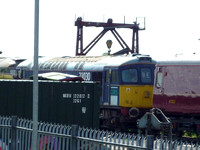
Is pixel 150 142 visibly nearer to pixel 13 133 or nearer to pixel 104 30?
pixel 13 133

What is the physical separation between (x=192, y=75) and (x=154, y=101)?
7.76 ft

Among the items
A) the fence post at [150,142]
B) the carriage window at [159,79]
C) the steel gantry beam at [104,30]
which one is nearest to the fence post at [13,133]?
the fence post at [150,142]

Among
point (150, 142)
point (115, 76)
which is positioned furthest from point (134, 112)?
point (150, 142)


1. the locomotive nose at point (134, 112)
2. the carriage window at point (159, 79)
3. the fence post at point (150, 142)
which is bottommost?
the locomotive nose at point (134, 112)

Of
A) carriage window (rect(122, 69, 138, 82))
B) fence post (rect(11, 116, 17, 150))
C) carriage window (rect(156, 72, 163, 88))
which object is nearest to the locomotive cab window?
carriage window (rect(122, 69, 138, 82))

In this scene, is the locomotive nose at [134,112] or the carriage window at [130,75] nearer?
the locomotive nose at [134,112]

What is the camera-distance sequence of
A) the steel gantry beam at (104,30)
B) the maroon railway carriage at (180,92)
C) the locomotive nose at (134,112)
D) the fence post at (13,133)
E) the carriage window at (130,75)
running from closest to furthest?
the fence post at (13,133) < the maroon railway carriage at (180,92) < the locomotive nose at (134,112) < the carriage window at (130,75) < the steel gantry beam at (104,30)

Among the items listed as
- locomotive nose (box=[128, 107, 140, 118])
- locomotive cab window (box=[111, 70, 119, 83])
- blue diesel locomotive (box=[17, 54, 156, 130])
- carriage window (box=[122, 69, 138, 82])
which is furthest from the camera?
locomotive cab window (box=[111, 70, 119, 83])

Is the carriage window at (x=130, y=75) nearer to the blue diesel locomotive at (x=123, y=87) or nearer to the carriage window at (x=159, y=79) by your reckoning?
the blue diesel locomotive at (x=123, y=87)

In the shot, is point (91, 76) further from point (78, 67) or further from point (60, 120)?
point (60, 120)

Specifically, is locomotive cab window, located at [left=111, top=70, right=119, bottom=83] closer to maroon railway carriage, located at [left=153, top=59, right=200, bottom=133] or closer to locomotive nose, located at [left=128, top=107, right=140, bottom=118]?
locomotive nose, located at [left=128, top=107, right=140, bottom=118]

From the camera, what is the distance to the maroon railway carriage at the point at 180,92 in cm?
2275

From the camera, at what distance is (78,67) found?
96.0 ft

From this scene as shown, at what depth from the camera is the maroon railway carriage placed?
2275cm
